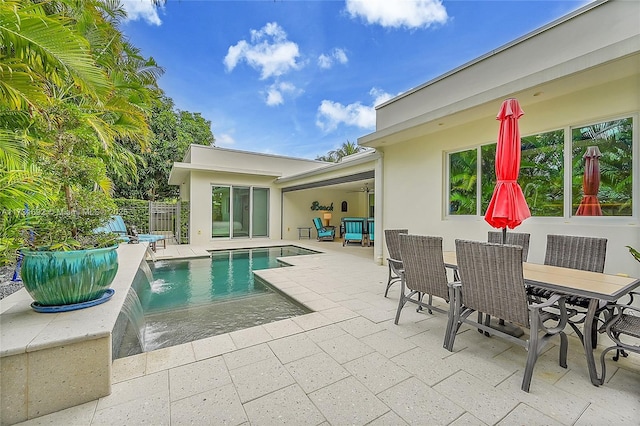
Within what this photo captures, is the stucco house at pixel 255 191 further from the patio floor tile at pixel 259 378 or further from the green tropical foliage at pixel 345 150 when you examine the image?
the green tropical foliage at pixel 345 150

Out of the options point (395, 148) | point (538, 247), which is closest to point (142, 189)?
point (395, 148)

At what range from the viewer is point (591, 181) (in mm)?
3818

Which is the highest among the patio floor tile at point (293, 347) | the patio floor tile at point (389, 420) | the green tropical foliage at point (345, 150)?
the green tropical foliage at point (345, 150)

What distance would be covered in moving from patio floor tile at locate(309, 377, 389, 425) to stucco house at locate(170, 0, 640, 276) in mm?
3912

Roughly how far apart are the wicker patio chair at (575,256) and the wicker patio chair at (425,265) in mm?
1107

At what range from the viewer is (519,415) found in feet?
5.79

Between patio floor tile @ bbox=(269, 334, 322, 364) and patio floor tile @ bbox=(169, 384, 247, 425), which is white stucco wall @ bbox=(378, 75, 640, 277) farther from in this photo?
patio floor tile @ bbox=(169, 384, 247, 425)

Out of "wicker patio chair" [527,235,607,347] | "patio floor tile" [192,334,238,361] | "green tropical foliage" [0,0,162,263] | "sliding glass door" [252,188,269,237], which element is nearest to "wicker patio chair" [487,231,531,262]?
"wicker patio chair" [527,235,607,347]

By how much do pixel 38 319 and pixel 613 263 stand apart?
20.5 ft

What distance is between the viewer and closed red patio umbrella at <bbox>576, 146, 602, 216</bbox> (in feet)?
12.4

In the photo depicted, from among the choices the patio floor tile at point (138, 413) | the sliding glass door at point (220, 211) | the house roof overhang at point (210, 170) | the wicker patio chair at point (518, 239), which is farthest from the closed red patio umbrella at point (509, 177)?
the sliding glass door at point (220, 211)

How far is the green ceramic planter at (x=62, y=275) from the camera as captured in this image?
2.18 metres

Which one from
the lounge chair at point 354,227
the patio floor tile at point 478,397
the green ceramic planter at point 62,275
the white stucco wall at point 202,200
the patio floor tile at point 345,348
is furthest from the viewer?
the lounge chair at point 354,227

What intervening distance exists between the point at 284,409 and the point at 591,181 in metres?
4.83
